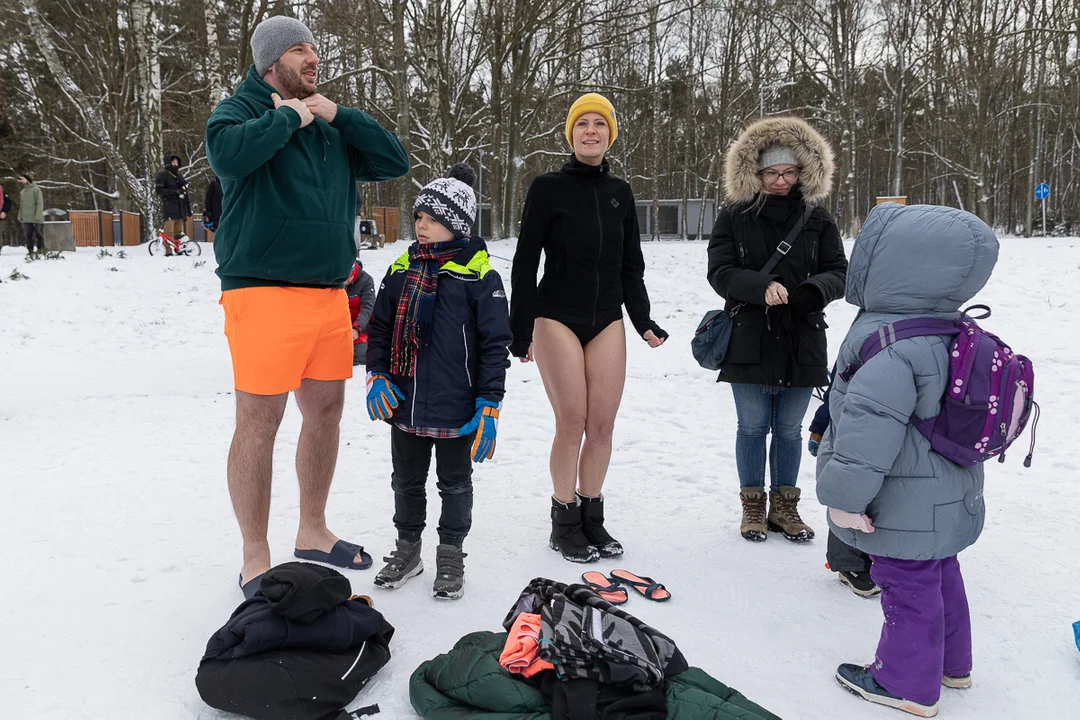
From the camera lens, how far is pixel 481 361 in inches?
126

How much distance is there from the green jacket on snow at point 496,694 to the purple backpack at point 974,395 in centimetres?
104

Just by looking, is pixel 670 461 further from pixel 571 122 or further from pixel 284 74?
pixel 284 74

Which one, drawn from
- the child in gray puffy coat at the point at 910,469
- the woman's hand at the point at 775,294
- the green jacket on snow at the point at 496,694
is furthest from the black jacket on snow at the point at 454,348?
the child in gray puffy coat at the point at 910,469

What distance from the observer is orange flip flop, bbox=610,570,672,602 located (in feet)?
10.5

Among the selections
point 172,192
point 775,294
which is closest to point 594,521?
point 775,294

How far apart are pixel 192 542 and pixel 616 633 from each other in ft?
7.89

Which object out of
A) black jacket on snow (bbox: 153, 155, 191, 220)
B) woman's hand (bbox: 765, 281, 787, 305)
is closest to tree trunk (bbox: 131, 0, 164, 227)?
black jacket on snow (bbox: 153, 155, 191, 220)

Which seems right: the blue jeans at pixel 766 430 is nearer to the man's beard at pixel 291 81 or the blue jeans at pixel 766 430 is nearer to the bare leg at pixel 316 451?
the bare leg at pixel 316 451

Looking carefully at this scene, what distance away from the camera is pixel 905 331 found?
2.37 m

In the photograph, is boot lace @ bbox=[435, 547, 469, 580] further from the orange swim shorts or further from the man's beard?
the man's beard

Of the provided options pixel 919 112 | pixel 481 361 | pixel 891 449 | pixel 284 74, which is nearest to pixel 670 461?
pixel 481 361

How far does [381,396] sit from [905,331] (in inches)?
78.7

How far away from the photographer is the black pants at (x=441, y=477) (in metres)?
3.24

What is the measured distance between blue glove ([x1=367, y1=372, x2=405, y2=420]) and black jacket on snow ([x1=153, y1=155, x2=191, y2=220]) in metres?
13.5
